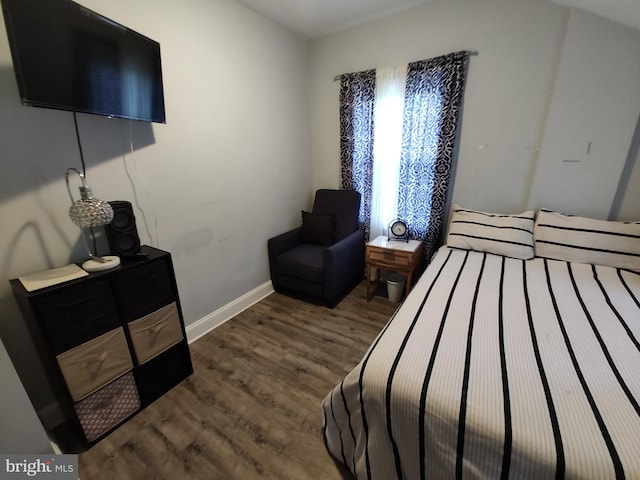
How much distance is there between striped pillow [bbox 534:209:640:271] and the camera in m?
1.64

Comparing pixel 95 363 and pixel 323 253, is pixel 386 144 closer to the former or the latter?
pixel 323 253

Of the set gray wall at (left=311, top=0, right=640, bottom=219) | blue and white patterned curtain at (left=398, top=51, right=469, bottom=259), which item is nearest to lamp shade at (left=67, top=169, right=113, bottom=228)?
blue and white patterned curtain at (left=398, top=51, right=469, bottom=259)

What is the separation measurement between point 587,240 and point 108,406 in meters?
3.06

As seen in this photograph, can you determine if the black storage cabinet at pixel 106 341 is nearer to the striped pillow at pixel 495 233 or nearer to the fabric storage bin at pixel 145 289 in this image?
the fabric storage bin at pixel 145 289

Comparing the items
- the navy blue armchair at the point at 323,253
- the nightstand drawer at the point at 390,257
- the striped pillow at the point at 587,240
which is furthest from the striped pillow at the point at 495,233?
the navy blue armchair at the point at 323,253

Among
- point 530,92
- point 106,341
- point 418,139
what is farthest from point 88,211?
point 530,92

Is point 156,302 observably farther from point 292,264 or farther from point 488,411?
point 488,411

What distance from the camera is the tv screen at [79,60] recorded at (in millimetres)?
984

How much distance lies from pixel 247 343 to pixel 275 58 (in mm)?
2545

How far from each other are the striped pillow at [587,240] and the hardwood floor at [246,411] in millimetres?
1373

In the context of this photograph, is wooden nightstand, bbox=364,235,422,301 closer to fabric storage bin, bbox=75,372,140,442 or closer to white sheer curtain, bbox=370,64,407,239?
white sheer curtain, bbox=370,64,407,239

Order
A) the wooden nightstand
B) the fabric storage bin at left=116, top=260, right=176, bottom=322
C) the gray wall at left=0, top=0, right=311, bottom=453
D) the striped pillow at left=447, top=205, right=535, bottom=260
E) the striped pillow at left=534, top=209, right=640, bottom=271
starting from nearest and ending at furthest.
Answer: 1. the gray wall at left=0, top=0, right=311, bottom=453
2. the fabric storage bin at left=116, top=260, right=176, bottom=322
3. the striped pillow at left=534, top=209, right=640, bottom=271
4. the striped pillow at left=447, top=205, right=535, bottom=260
5. the wooden nightstand

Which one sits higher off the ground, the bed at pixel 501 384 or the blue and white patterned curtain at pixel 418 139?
the blue and white patterned curtain at pixel 418 139

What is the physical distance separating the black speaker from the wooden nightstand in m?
1.78
